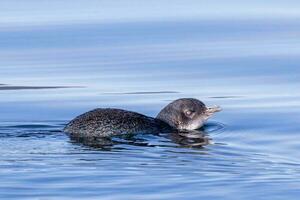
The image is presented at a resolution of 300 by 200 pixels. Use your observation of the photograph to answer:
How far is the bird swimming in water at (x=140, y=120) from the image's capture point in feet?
62.0

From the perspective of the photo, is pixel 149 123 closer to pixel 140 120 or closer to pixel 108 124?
pixel 140 120

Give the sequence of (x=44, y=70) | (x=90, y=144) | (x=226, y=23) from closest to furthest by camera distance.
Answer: (x=90, y=144) < (x=44, y=70) < (x=226, y=23)

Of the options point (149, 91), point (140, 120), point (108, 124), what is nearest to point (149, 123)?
point (140, 120)

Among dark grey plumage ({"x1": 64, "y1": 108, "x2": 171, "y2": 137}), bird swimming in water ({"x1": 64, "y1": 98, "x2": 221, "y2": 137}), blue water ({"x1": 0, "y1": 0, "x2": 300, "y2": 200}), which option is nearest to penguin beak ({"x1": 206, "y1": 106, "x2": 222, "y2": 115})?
bird swimming in water ({"x1": 64, "y1": 98, "x2": 221, "y2": 137})

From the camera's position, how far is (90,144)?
59.9 ft

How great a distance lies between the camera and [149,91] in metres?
22.7

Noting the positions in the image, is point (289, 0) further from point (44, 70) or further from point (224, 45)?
point (44, 70)

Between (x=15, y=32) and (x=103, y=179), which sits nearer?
(x=103, y=179)

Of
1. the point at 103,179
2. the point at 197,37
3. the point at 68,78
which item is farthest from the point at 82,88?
the point at 103,179

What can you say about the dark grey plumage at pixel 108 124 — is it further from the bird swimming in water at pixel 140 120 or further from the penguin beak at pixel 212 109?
the penguin beak at pixel 212 109

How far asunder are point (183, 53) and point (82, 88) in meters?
3.60

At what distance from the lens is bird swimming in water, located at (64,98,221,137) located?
62.0 ft

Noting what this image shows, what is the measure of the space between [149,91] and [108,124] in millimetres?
3747

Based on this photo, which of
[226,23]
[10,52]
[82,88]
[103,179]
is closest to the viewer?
[103,179]
